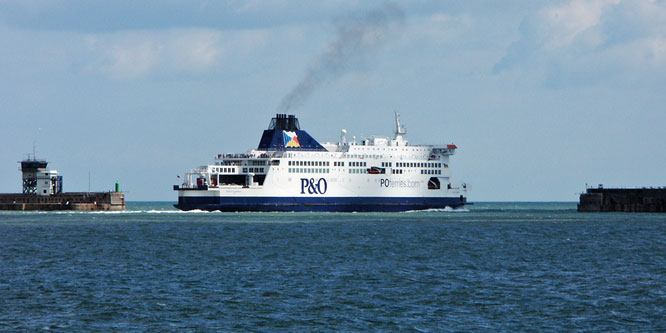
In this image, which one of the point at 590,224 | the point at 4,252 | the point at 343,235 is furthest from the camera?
the point at 590,224

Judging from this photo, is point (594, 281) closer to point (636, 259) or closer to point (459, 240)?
point (636, 259)

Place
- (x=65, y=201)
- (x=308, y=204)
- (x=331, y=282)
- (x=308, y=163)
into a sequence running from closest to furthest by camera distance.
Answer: (x=331, y=282) → (x=308, y=204) → (x=308, y=163) → (x=65, y=201)

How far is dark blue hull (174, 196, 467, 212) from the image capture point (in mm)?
89375

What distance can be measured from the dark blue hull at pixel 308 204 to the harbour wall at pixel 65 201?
1623cm

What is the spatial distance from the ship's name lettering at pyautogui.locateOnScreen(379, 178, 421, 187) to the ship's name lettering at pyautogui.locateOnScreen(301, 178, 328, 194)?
22.0ft

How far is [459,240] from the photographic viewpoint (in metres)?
51.8

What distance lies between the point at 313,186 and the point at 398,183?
397 inches

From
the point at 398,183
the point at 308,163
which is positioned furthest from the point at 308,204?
the point at 398,183

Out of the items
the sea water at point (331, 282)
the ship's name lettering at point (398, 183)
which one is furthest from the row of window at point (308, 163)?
the sea water at point (331, 282)

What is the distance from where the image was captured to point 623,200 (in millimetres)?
100562

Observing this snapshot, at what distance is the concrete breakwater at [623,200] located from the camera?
96875 mm

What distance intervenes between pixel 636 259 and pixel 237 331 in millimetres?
23465

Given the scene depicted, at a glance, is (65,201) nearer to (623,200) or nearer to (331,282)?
(623,200)

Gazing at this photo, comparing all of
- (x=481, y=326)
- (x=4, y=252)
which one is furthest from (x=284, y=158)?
(x=481, y=326)
